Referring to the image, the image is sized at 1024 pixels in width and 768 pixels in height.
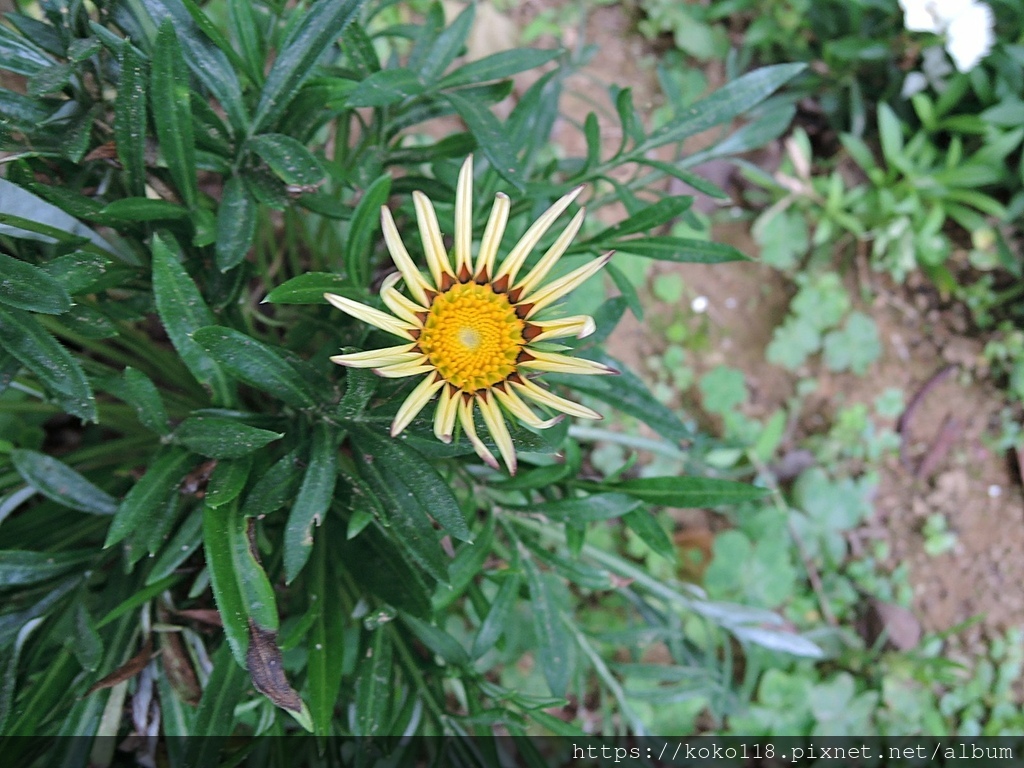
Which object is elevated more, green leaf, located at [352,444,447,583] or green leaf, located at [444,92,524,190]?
green leaf, located at [444,92,524,190]

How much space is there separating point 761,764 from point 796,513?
1.83ft

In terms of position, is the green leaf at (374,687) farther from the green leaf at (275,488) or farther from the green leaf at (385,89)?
the green leaf at (385,89)

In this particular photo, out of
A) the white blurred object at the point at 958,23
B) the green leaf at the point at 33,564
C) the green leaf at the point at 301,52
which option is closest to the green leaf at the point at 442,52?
the green leaf at the point at 301,52

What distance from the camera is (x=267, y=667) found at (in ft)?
2.48

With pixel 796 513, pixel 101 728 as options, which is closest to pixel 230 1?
pixel 101 728

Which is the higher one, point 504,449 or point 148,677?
point 504,449

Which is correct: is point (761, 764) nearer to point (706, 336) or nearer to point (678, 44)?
point (706, 336)

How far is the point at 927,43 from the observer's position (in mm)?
1713

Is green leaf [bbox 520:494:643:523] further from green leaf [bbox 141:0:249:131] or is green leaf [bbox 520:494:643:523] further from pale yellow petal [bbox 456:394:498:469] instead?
green leaf [bbox 141:0:249:131]

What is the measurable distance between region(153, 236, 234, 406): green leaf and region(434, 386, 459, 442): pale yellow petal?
0.26 metres

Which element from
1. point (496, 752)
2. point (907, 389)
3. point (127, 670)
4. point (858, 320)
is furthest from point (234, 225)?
point (907, 389)

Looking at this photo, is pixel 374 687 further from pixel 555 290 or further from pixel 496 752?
pixel 555 290

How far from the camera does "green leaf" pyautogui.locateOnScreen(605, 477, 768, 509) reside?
102 cm

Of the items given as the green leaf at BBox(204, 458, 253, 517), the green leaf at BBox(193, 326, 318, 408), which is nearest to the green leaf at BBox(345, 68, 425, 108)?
the green leaf at BBox(193, 326, 318, 408)
